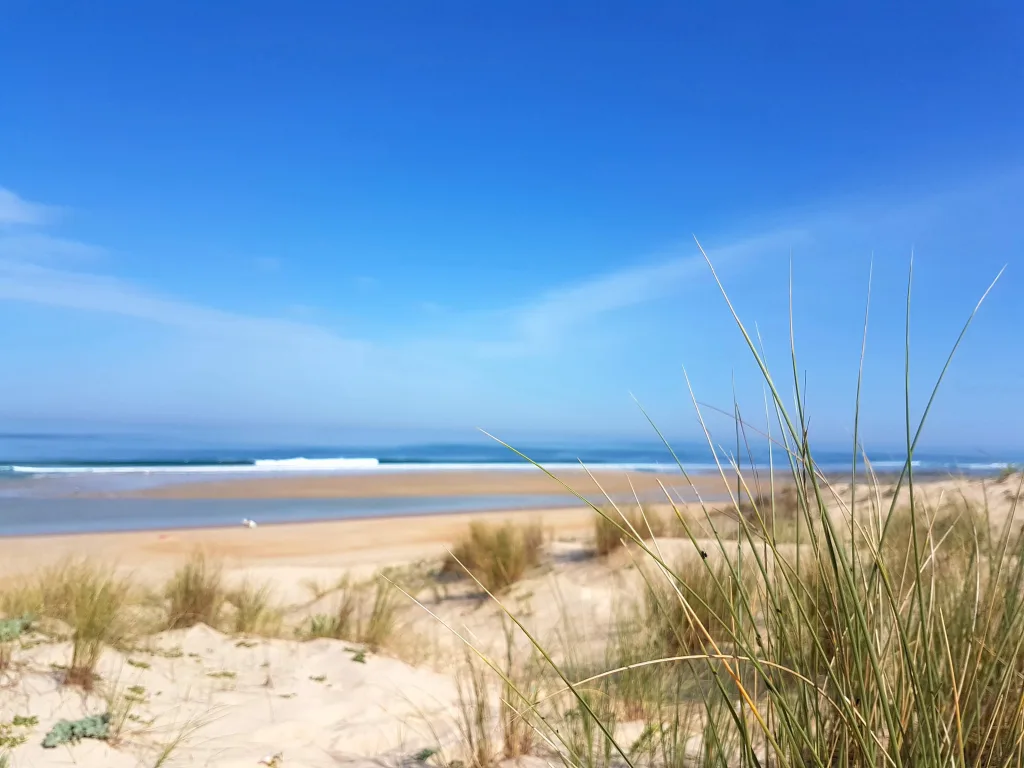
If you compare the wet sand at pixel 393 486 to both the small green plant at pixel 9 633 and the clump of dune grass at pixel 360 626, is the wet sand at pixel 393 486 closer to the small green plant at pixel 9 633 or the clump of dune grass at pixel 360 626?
the clump of dune grass at pixel 360 626

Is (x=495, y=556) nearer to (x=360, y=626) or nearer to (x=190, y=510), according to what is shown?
(x=360, y=626)

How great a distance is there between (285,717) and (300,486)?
1704 centimetres

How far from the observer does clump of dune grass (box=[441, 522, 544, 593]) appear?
6238mm

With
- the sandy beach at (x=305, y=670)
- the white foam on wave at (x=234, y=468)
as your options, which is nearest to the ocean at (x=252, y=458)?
the white foam on wave at (x=234, y=468)

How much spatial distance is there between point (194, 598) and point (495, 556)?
2.53m

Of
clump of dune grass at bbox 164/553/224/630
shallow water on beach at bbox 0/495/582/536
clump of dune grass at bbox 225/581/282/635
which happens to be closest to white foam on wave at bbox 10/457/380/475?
shallow water on beach at bbox 0/495/582/536

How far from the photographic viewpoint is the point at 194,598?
4.76 metres

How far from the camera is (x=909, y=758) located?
1.44 meters

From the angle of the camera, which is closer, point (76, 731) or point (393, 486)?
point (76, 731)

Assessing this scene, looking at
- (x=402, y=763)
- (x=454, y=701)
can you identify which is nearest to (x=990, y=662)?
(x=402, y=763)

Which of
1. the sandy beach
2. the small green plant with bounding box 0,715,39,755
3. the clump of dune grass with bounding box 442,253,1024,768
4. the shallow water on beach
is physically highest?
the clump of dune grass with bounding box 442,253,1024,768

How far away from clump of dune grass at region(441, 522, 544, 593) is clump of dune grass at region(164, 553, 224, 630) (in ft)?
6.26

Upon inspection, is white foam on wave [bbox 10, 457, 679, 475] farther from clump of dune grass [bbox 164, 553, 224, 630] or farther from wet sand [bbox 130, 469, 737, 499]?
clump of dune grass [bbox 164, 553, 224, 630]

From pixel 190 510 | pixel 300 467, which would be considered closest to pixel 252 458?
pixel 300 467
